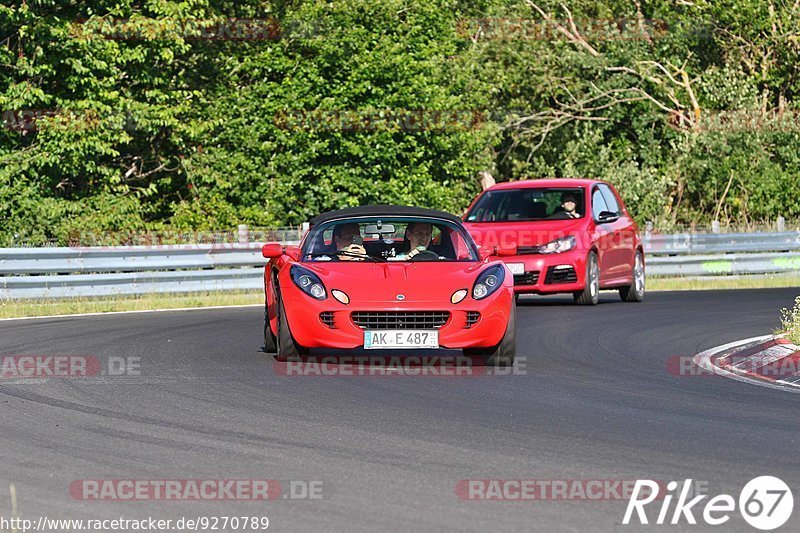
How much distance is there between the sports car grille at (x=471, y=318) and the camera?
12.0 metres

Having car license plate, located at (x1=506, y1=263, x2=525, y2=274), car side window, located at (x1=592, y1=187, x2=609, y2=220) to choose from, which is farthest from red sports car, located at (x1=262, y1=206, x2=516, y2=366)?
car side window, located at (x1=592, y1=187, x2=609, y2=220)

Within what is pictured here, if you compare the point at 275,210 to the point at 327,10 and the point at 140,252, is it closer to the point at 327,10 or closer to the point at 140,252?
the point at 327,10

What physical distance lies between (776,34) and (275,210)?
1666cm

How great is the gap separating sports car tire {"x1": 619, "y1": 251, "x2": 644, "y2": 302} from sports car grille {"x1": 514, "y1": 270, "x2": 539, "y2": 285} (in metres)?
2.39

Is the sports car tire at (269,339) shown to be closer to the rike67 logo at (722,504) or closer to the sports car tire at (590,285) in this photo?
the rike67 logo at (722,504)

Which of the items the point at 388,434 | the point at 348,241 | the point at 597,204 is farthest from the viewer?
the point at 597,204

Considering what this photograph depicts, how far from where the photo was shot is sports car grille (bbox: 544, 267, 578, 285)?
65.5 ft

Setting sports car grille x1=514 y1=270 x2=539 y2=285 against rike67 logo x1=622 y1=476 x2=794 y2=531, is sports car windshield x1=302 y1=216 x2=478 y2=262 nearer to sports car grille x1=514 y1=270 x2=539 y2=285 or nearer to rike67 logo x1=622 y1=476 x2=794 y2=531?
rike67 logo x1=622 y1=476 x2=794 y2=531

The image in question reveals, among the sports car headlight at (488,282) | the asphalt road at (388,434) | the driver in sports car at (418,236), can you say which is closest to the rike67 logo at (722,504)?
the asphalt road at (388,434)

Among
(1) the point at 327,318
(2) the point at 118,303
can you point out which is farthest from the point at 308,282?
(2) the point at 118,303

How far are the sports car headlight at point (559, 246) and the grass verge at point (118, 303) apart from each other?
500 centimetres

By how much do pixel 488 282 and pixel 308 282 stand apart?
1.48 metres

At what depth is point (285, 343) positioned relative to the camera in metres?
12.4

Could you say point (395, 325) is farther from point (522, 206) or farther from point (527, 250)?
point (522, 206)
